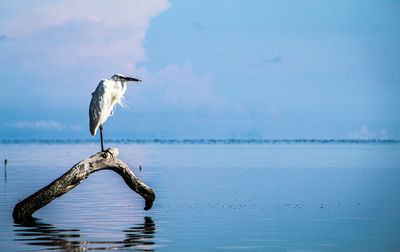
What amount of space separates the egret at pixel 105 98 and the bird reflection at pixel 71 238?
342 centimetres

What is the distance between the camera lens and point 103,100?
2000 cm

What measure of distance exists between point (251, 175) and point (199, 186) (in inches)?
359

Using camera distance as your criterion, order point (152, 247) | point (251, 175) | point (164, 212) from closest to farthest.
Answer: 1. point (152, 247)
2. point (164, 212)
3. point (251, 175)

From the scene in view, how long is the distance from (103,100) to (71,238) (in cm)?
510

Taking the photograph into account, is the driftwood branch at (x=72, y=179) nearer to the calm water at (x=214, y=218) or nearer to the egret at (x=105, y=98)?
the calm water at (x=214, y=218)

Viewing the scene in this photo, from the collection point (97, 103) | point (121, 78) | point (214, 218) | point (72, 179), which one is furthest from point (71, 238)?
point (121, 78)

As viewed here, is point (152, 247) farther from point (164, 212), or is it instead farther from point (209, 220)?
point (164, 212)

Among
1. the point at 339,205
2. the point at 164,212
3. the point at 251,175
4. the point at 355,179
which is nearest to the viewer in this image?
the point at 164,212

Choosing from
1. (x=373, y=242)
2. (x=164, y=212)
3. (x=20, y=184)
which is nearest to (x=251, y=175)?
(x=20, y=184)

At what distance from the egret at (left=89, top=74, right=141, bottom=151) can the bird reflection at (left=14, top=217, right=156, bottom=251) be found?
3.42 meters

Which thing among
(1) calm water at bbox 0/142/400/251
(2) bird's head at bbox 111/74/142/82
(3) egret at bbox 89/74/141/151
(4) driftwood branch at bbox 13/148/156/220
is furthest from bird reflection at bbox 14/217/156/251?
(2) bird's head at bbox 111/74/142/82

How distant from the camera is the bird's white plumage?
20.0 meters

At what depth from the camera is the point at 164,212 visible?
21.8 metres

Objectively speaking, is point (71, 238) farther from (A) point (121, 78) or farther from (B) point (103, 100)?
(A) point (121, 78)
